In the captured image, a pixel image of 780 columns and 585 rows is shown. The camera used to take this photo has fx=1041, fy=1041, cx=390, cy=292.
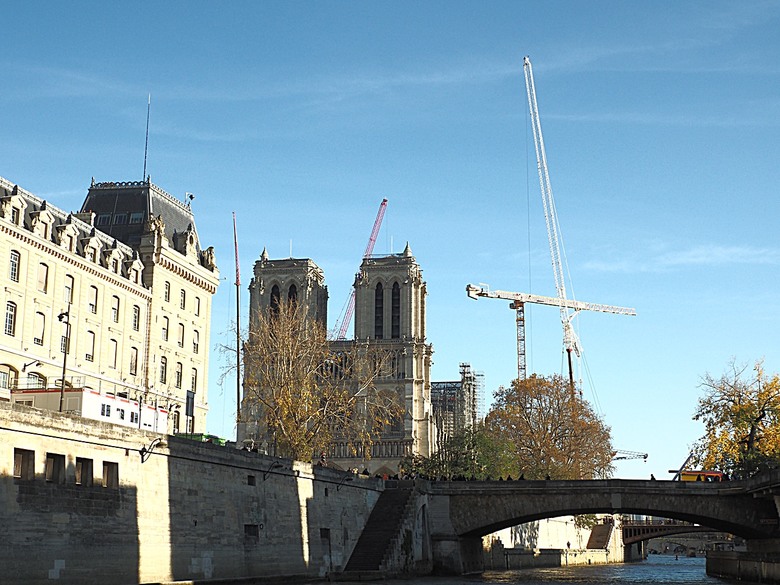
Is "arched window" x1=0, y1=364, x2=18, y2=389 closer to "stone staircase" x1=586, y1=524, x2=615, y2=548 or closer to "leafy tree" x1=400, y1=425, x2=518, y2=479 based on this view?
"leafy tree" x1=400, y1=425, x2=518, y2=479

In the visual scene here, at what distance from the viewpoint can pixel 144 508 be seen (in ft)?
139

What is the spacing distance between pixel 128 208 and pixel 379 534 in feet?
116

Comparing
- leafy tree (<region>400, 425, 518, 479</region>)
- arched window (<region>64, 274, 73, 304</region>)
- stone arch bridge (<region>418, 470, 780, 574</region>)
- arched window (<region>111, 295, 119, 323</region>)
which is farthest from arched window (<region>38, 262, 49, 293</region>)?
leafy tree (<region>400, 425, 518, 479</region>)

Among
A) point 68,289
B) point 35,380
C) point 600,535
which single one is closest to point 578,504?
point 35,380

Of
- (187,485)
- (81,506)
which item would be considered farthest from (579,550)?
(81,506)

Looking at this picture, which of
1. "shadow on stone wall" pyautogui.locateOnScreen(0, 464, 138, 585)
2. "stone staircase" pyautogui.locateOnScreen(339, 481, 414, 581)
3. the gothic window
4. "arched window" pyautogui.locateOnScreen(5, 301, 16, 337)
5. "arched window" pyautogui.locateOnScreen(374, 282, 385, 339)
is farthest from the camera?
"arched window" pyautogui.locateOnScreen(374, 282, 385, 339)

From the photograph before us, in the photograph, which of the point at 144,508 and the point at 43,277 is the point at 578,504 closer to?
the point at 144,508

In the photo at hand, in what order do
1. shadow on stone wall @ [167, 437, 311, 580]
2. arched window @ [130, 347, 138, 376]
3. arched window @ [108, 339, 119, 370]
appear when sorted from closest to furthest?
shadow on stone wall @ [167, 437, 311, 580], arched window @ [108, 339, 119, 370], arched window @ [130, 347, 138, 376]

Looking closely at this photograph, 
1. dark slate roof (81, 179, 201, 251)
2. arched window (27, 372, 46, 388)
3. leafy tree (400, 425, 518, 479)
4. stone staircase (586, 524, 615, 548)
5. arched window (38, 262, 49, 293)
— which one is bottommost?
stone staircase (586, 524, 615, 548)

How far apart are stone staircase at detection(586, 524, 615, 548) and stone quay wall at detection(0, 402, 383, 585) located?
7797 centimetres

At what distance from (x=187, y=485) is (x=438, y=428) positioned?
135m

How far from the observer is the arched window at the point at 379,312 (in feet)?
534

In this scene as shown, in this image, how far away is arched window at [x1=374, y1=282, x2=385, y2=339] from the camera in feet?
534

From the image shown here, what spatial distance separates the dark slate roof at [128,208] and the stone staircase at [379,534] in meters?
28.7
